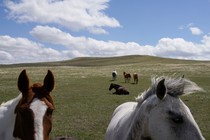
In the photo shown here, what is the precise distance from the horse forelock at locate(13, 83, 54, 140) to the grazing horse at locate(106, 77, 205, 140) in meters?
1.37

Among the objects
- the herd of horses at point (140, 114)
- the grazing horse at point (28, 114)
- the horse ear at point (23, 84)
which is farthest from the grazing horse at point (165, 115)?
the horse ear at point (23, 84)

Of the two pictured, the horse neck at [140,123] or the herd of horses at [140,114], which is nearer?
the herd of horses at [140,114]

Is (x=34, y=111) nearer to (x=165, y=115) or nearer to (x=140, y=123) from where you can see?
(x=140, y=123)

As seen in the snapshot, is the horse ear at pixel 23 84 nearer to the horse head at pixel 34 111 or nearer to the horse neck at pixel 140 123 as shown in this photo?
the horse head at pixel 34 111

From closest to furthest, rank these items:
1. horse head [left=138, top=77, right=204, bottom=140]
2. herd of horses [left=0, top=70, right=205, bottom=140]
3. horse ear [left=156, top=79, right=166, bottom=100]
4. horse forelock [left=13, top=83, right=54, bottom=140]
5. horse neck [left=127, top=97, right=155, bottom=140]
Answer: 1. horse forelock [left=13, top=83, right=54, bottom=140]
2. herd of horses [left=0, top=70, right=205, bottom=140]
3. horse head [left=138, top=77, right=204, bottom=140]
4. horse ear [left=156, top=79, right=166, bottom=100]
5. horse neck [left=127, top=97, right=155, bottom=140]

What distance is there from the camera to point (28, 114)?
12.4ft

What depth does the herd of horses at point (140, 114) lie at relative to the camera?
3785 millimetres

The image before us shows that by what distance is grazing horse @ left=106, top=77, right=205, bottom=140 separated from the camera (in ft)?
13.5

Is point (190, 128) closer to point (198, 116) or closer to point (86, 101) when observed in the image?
point (198, 116)

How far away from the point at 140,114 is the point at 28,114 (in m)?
1.67

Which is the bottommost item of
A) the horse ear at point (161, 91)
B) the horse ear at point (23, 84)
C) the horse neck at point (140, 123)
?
the horse neck at point (140, 123)

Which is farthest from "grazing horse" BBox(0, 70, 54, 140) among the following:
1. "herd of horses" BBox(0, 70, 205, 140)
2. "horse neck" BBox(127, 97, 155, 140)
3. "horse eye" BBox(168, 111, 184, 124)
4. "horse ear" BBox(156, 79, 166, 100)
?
"horse eye" BBox(168, 111, 184, 124)

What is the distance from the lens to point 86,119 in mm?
16016

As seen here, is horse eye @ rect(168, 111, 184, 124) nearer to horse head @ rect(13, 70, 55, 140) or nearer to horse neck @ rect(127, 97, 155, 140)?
horse neck @ rect(127, 97, 155, 140)
